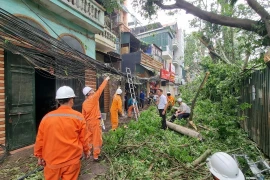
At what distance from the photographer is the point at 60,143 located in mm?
2498

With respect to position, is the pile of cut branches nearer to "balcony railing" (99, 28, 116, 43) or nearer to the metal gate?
the metal gate

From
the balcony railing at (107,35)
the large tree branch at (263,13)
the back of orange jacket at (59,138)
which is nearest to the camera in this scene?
the back of orange jacket at (59,138)

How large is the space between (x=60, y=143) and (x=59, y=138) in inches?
2.9

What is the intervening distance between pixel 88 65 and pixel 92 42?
122 inches

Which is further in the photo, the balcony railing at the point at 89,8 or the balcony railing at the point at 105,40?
the balcony railing at the point at 105,40

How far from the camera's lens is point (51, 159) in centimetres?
249

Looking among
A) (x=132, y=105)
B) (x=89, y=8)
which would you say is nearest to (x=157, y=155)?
(x=89, y=8)

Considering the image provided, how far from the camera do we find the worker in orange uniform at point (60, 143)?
2488 millimetres

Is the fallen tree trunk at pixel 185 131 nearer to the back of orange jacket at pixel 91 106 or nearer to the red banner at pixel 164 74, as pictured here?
the back of orange jacket at pixel 91 106

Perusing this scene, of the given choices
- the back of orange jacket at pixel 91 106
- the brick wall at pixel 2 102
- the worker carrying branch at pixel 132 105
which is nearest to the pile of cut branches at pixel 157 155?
the back of orange jacket at pixel 91 106

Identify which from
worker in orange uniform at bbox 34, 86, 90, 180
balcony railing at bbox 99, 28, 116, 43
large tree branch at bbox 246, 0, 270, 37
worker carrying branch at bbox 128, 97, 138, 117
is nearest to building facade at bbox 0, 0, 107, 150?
worker in orange uniform at bbox 34, 86, 90, 180

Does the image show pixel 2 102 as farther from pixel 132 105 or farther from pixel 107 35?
pixel 132 105

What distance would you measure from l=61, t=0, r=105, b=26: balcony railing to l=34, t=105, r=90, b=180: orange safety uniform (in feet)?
14.5

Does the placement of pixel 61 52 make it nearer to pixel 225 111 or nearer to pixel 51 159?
pixel 51 159
